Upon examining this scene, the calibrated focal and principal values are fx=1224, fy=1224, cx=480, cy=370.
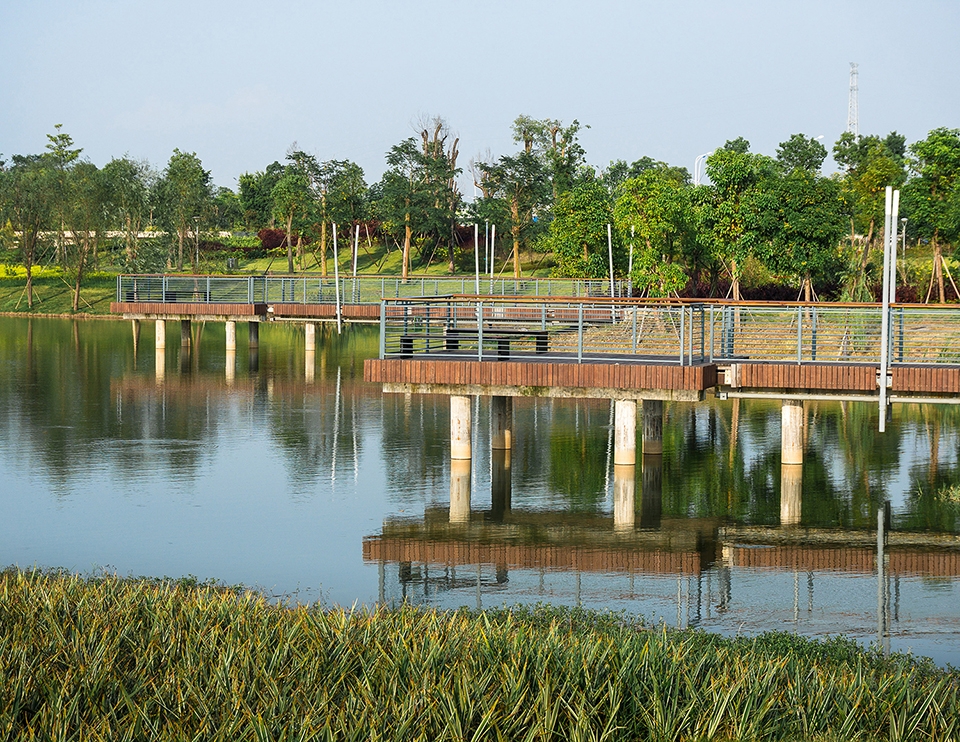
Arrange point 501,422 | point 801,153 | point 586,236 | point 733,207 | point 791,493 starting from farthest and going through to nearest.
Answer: point 801,153 → point 586,236 → point 733,207 → point 501,422 → point 791,493

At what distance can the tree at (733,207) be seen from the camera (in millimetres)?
50719

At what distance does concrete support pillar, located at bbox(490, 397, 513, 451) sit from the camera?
79.9ft

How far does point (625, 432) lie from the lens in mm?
21297

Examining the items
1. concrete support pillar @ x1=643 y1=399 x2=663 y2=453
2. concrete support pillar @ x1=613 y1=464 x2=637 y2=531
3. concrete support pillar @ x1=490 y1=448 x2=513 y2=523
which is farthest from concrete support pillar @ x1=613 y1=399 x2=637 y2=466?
concrete support pillar @ x1=643 y1=399 x2=663 y2=453

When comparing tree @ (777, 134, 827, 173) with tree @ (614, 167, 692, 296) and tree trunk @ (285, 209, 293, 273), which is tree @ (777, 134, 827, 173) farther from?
tree trunk @ (285, 209, 293, 273)

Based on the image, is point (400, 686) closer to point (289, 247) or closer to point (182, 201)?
point (289, 247)

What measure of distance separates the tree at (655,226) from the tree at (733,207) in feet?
6.09

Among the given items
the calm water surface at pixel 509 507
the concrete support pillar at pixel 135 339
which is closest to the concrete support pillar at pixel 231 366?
the concrete support pillar at pixel 135 339

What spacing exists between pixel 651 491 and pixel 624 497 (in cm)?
92

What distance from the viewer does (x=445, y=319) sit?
22734mm

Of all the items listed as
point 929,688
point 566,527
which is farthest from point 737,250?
point 929,688

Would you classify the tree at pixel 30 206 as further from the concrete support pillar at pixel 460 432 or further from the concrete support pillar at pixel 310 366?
the concrete support pillar at pixel 460 432

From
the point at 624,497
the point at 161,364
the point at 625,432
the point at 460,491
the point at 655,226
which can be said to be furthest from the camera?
the point at 655,226

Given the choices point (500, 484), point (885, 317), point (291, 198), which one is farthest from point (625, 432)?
point (291, 198)
